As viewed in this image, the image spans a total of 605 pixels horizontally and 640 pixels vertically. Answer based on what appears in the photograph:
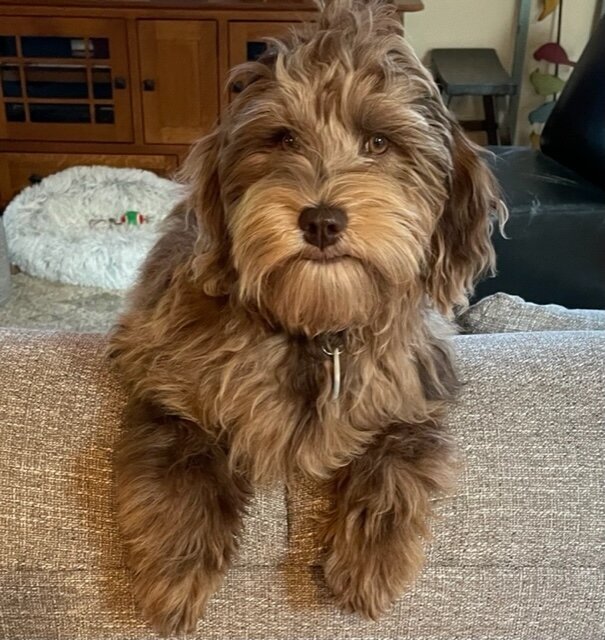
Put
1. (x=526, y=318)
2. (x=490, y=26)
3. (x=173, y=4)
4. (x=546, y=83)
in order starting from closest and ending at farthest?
1. (x=526, y=318)
2. (x=173, y=4)
3. (x=546, y=83)
4. (x=490, y=26)

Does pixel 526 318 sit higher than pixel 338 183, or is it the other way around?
pixel 338 183

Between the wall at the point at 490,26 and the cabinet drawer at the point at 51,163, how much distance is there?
4.31 feet

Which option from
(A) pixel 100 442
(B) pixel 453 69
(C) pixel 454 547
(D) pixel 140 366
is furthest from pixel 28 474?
(B) pixel 453 69

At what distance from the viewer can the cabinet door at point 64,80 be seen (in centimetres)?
371

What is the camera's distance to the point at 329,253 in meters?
1.11

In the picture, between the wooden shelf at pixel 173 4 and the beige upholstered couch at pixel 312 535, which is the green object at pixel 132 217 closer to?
the wooden shelf at pixel 173 4

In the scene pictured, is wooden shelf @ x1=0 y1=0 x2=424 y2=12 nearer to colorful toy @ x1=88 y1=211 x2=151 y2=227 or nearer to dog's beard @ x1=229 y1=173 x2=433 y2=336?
colorful toy @ x1=88 y1=211 x2=151 y2=227

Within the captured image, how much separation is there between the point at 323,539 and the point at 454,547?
170 mm

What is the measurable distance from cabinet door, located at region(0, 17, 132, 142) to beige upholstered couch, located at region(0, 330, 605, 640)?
2.74m

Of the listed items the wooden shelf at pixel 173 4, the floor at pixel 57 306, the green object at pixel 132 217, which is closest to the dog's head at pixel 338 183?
the floor at pixel 57 306

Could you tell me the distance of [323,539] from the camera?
1205mm

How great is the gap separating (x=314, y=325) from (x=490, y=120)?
3.22 m

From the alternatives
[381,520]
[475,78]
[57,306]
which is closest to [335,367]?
[381,520]

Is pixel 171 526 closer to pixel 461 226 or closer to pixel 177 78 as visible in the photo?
pixel 461 226
